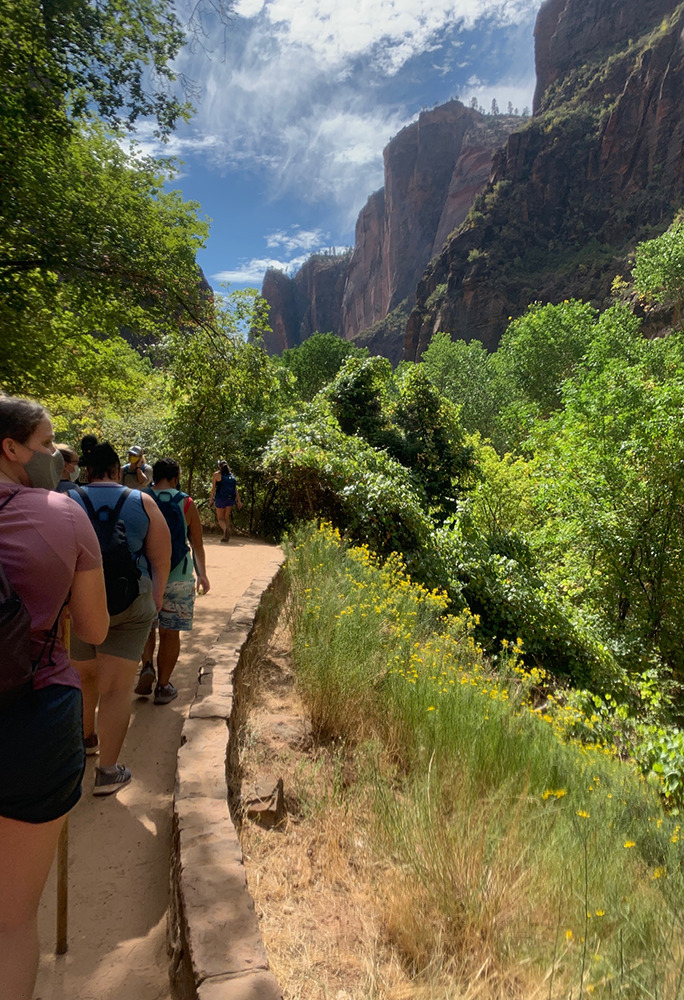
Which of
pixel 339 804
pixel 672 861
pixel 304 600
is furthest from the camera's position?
pixel 304 600

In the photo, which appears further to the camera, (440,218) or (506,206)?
(440,218)

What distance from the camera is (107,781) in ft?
8.64

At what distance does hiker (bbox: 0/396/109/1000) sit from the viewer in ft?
4.22

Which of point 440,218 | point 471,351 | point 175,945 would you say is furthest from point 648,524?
point 440,218

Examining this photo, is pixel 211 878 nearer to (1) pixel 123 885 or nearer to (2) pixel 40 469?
(1) pixel 123 885

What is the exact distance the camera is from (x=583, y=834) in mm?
2080

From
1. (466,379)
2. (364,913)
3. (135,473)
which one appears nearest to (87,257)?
(135,473)

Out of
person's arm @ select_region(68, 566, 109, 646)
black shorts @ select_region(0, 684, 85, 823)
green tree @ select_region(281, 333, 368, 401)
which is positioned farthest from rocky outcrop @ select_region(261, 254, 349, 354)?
black shorts @ select_region(0, 684, 85, 823)

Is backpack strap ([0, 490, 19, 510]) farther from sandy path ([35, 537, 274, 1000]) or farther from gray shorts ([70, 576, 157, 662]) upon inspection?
sandy path ([35, 537, 274, 1000])

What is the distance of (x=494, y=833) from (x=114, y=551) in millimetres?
2144

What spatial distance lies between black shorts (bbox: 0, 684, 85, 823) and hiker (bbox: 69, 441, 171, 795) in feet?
3.92

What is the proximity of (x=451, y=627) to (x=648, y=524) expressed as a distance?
5699 mm

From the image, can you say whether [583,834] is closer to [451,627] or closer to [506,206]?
[451,627]

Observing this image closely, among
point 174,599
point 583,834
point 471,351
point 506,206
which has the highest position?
point 506,206
